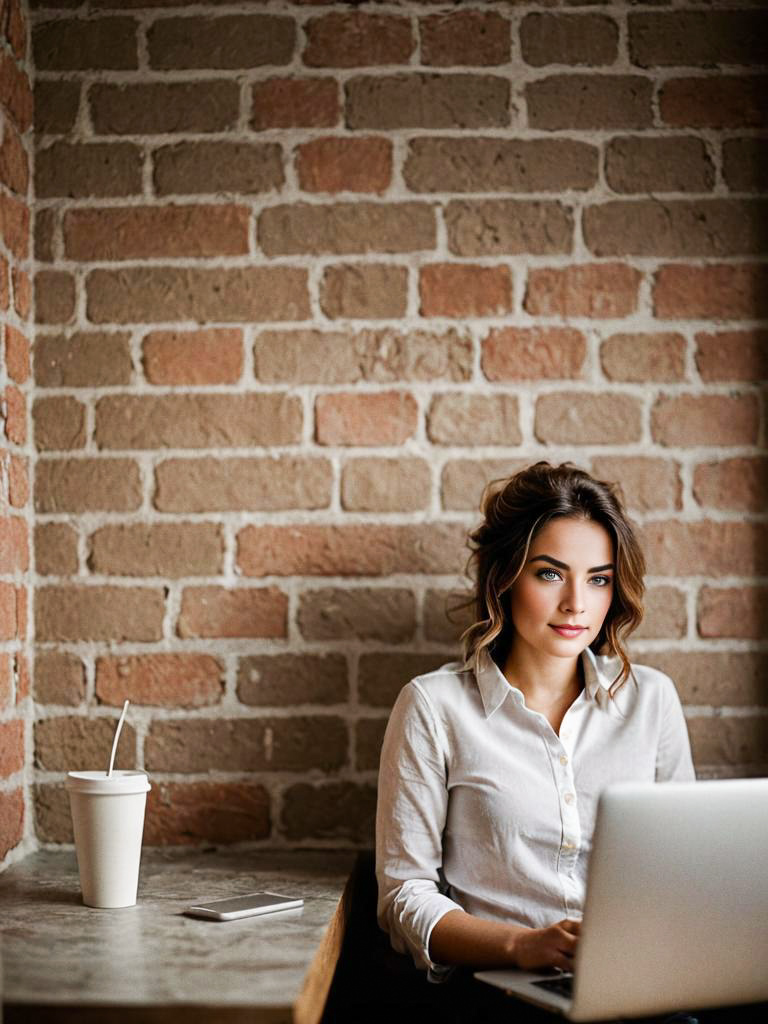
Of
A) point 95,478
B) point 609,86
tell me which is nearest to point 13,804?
point 95,478

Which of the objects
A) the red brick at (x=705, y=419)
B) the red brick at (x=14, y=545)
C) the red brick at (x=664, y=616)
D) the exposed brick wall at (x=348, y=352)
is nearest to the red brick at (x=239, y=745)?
the exposed brick wall at (x=348, y=352)

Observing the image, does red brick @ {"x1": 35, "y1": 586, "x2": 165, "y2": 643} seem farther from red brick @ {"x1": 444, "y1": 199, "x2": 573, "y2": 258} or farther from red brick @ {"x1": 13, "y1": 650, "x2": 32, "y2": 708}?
red brick @ {"x1": 444, "y1": 199, "x2": 573, "y2": 258}

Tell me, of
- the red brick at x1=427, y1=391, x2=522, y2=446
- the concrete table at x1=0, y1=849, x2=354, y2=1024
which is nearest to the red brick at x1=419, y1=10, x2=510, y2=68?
the red brick at x1=427, y1=391, x2=522, y2=446

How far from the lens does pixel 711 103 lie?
1.89m

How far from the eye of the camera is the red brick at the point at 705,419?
1860 mm

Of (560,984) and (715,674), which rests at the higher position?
(715,674)

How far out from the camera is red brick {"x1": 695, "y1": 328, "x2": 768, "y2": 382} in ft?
6.12

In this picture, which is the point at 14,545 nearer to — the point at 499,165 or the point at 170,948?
the point at 170,948

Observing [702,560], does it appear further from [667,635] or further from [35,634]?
[35,634]

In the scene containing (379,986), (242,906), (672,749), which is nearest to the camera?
(242,906)

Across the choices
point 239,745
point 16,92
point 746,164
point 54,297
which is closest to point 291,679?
point 239,745

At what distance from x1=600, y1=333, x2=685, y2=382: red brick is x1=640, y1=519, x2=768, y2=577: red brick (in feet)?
0.87

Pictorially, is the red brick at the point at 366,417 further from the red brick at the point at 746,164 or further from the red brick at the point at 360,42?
the red brick at the point at 746,164

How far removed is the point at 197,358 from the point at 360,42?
2.13ft
